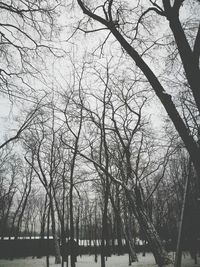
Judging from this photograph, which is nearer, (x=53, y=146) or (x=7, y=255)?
(x=53, y=146)

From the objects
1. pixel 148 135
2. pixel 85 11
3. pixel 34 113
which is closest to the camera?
pixel 85 11

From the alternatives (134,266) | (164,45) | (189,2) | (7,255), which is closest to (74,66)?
(164,45)

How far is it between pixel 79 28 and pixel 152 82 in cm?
342

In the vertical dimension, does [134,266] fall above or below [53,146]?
below

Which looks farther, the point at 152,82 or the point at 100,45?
the point at 100,45

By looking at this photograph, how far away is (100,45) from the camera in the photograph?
8180 millimetres

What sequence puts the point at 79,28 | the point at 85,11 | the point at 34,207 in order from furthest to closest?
the point at 34,207 < the point at 79,28 < the point at 85,11

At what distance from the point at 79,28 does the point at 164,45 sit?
104 inches

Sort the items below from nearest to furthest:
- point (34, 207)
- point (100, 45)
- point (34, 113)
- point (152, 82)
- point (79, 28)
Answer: point (152, 82) → point (79, 28) → point (100, 45) → point (34, 113) → point (34, 207)

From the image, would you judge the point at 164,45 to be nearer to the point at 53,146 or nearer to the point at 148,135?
the point at 148,135

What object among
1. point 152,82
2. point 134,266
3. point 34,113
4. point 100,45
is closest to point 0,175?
point 134,266

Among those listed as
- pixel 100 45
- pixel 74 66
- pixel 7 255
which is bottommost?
pixel 7 255

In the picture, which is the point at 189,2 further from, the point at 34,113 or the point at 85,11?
the point at 34,113

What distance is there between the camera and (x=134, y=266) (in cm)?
1947
